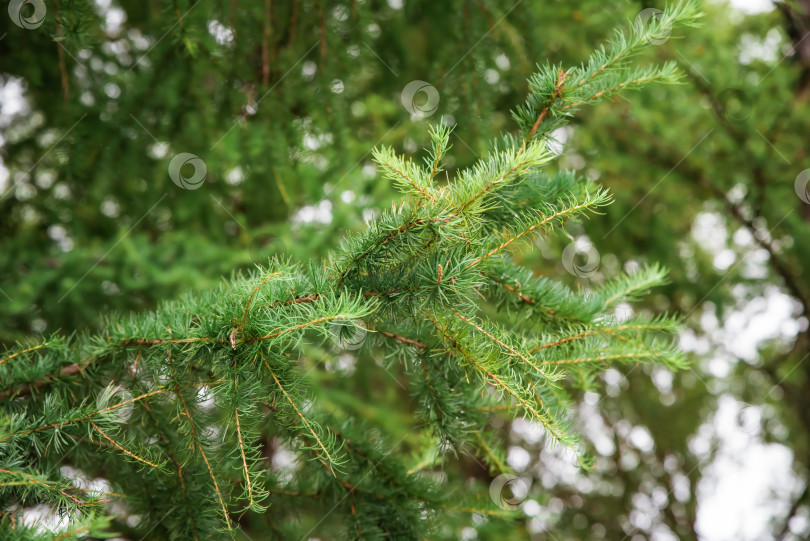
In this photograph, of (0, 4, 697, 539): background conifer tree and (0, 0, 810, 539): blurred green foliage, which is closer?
(0, 4, 697, 539): background conifer tree

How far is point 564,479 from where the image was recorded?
6258 millimetres

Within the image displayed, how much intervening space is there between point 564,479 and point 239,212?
180 inches

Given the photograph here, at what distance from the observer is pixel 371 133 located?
386cm

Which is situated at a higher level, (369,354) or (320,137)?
(320,137)

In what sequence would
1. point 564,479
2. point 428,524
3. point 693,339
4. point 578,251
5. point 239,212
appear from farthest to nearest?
point 564,479, point 693,339, point 239,212, point 578,251, point 428,524

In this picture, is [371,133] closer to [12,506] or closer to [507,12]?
[507,12]

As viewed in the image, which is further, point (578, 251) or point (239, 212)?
point (239, 212)

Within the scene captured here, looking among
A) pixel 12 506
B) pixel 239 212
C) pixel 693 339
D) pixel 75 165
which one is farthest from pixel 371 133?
pixel 693 339

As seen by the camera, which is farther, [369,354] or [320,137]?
[320,137]

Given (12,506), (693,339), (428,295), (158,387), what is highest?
(428,295)

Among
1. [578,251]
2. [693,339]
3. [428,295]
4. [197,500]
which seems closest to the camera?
[428,295]

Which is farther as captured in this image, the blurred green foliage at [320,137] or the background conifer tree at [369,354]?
the blurred green foliage at [320,137]

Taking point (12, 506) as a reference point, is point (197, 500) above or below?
below

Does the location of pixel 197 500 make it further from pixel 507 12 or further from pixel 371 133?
pixel 371 133
